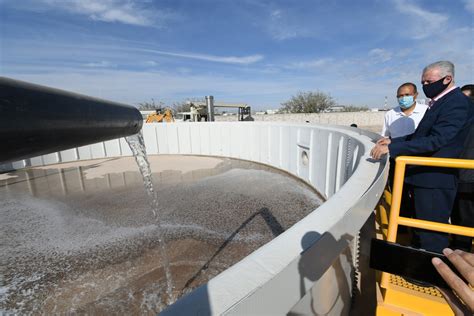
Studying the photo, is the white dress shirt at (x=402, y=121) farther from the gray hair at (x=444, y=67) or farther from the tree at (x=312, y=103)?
the tree at (x=312, y=103)

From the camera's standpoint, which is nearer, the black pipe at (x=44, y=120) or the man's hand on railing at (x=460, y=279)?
the black pipe at (x=44, y=120)

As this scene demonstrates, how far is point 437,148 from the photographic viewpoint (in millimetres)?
2195

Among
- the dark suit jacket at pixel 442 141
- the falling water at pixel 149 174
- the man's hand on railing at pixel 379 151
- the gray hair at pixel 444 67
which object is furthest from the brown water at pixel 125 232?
the gray hair at pixel 444 67

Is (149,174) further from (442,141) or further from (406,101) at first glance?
(406,101)

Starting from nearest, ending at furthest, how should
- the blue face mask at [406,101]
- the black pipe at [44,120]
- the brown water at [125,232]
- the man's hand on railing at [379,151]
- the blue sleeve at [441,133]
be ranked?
the black pipe at [44,120] → the blue sleeve at [441,133] → the man's hand on railing at [379,151] → the brown water at [125,232] → the blue face mask at [406,101]

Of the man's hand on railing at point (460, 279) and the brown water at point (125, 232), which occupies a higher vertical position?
the man's hand on railing at point (460, 279)

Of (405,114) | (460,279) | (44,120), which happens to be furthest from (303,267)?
(405,114)

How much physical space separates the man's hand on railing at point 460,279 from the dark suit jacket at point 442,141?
1.55 metres

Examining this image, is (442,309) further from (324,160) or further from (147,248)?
(324,160)

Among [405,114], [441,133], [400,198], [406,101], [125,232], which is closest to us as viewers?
[400,198]

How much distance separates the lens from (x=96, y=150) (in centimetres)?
1246

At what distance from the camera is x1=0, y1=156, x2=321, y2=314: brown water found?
9.81ft

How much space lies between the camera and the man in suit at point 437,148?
2152 millimetres

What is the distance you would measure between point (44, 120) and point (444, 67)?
3.05 meters
